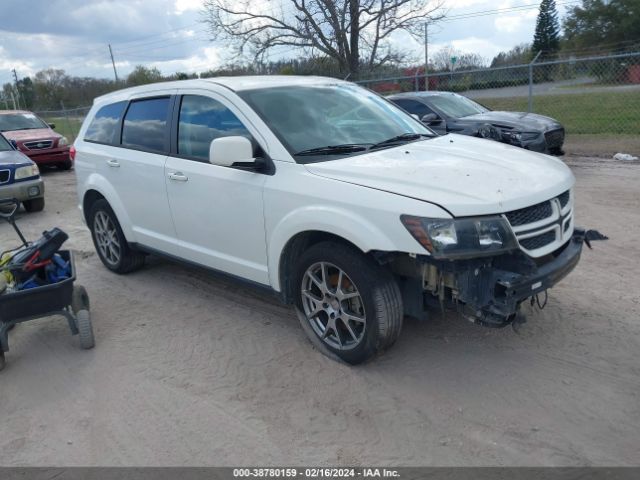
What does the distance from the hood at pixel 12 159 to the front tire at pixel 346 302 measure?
761 centimetres

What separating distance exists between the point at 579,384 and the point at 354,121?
2448 mm

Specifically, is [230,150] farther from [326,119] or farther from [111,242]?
[111,242]

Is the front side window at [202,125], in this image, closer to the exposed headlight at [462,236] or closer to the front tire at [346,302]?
the front tire at [346,302]

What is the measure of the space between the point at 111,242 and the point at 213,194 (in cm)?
217

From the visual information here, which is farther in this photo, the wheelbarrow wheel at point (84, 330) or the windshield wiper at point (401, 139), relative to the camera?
the wheelbarrow wheel at point (84, 330)

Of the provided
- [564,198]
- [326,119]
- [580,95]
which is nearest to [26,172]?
[326,119]

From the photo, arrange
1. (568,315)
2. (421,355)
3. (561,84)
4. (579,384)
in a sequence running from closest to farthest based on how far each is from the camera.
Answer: (579,384) → (421,355) → (568,315) → (561,84)

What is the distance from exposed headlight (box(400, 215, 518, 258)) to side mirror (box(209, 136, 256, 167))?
1.28 metres

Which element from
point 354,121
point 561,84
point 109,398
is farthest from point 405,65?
point 109,398

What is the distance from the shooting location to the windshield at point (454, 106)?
10899 mm

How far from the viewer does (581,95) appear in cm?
1728

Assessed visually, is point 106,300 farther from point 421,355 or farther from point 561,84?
point 561,84

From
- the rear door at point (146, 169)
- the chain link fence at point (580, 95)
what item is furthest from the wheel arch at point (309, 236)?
the chain link fence at point (580, 95)

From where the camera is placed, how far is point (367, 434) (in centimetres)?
310
